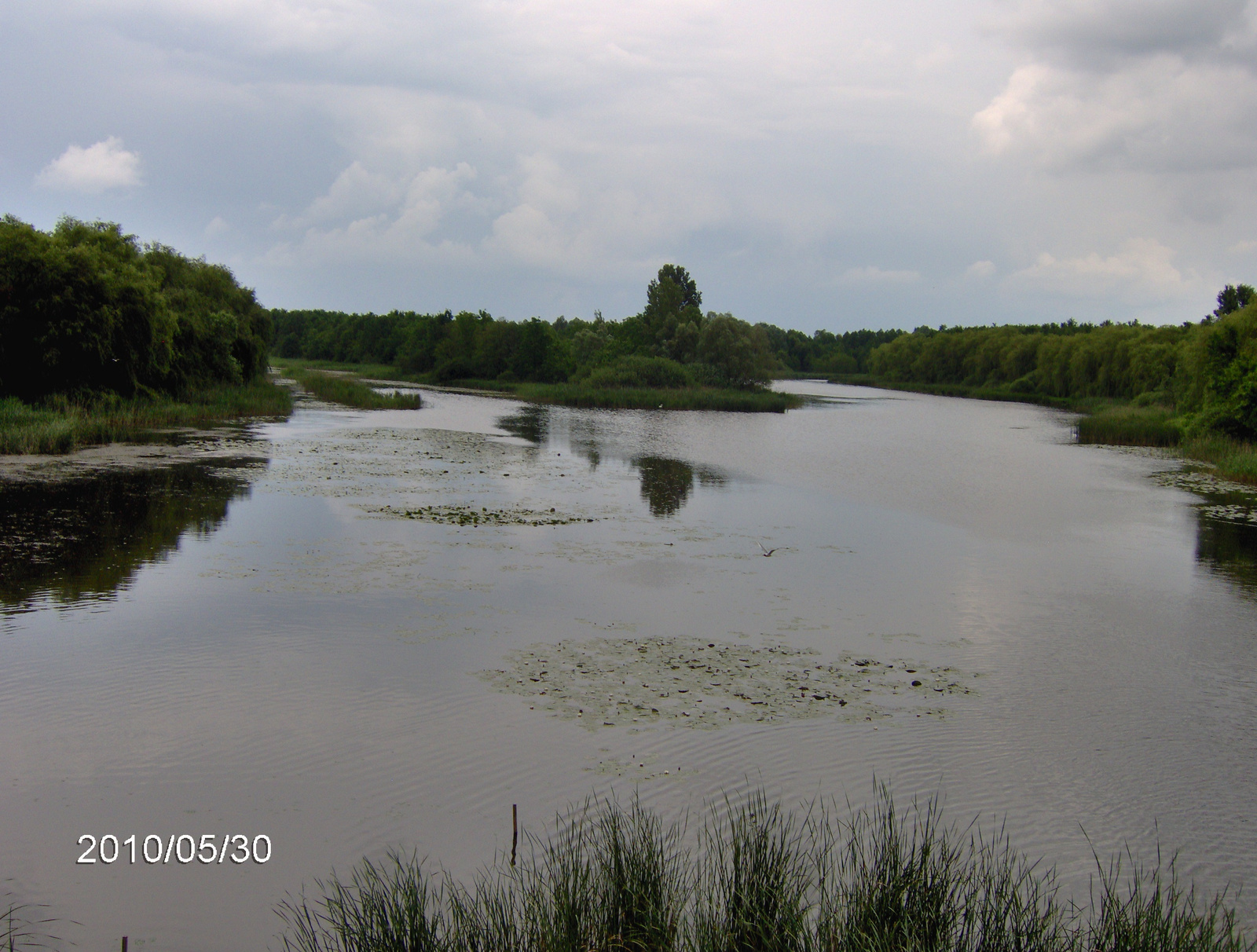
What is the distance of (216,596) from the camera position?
34.4ft

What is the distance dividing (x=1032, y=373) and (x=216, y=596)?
267 ft

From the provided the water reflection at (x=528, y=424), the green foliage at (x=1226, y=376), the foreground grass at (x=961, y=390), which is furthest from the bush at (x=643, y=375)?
the green foliage at (x=1226, y=376)

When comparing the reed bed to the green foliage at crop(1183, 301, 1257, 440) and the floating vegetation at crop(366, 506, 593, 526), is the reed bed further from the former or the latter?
the floating vegetation at crop(366, 506, 593, 526)

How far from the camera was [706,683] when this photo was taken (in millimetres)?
8148

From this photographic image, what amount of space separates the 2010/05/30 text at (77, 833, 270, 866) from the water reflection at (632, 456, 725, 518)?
12066 millimetres

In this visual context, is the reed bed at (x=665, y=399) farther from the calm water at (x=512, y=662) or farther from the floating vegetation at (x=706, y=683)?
the floating vegetation at (x=706, y=683)

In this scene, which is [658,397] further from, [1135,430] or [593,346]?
[593,346]

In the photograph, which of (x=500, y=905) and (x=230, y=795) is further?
(x=230, y=795)

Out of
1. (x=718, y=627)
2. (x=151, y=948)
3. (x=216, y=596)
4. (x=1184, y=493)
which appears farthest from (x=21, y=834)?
(x=1184, y=493)

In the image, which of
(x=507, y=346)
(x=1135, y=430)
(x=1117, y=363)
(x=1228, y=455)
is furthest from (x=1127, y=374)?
(x=507, y=346)

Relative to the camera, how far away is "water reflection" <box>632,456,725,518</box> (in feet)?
61.0

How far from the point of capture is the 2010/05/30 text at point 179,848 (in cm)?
525

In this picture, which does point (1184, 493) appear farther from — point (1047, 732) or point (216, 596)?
point (216, 596)

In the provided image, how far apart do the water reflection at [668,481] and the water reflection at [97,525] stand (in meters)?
8.00
